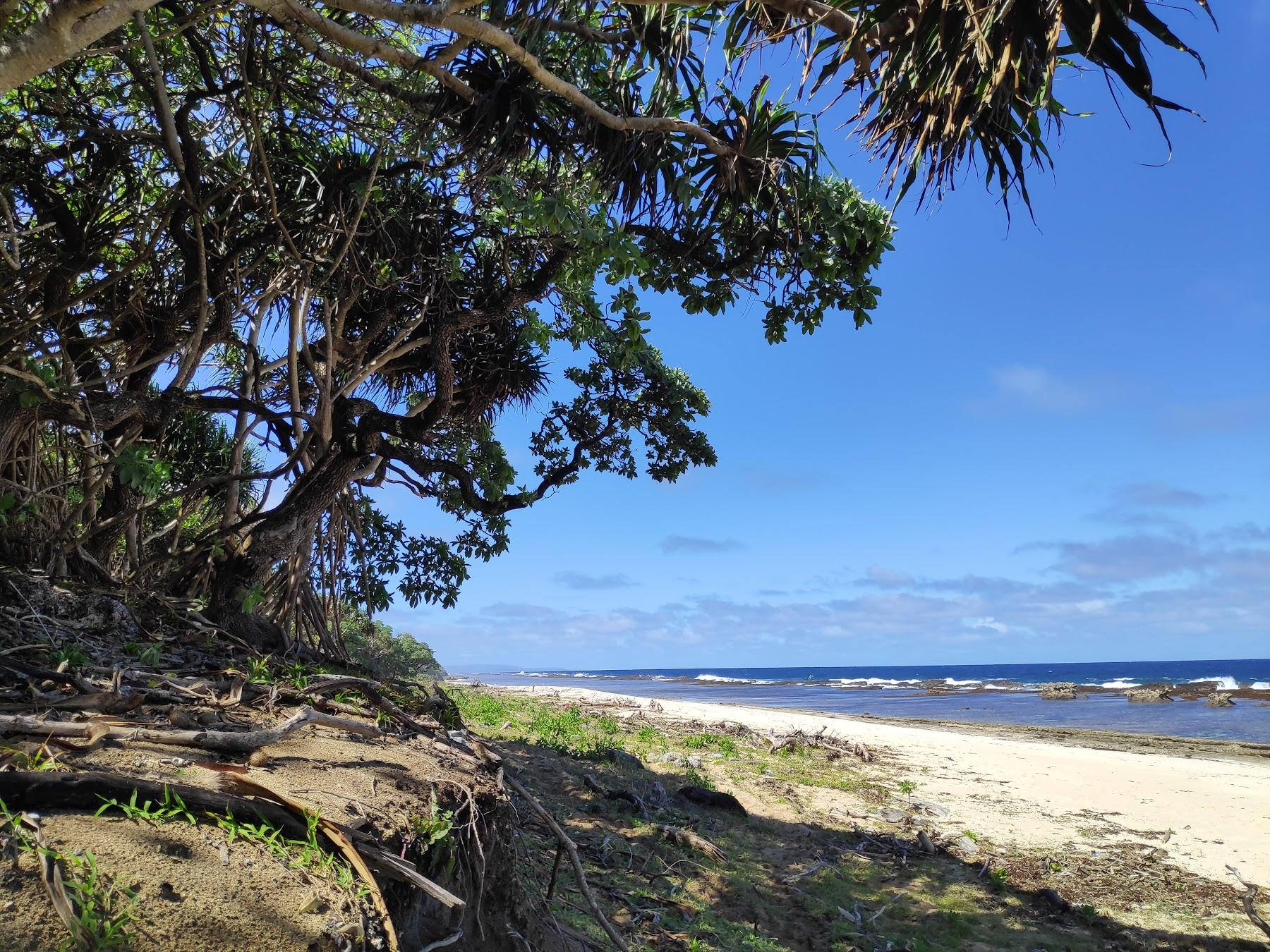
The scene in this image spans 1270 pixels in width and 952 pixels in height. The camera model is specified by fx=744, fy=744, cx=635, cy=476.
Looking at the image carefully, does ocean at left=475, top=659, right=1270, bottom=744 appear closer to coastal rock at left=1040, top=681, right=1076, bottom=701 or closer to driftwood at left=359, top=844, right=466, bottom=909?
coastal rock at left=1040, top=681, right=1076, bottom=701

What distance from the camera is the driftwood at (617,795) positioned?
22.1 ft

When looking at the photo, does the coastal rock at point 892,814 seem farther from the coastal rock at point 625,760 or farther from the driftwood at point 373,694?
the driftwood at point 373,694

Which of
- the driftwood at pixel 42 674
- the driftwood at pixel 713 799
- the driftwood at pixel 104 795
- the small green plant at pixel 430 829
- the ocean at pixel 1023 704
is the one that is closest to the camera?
the driftwood at pixel 104 795

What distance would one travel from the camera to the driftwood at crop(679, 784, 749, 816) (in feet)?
24.9

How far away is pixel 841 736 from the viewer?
1560 cm

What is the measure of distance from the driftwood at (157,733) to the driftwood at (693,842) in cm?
417

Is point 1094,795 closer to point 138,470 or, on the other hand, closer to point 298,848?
point 298,848

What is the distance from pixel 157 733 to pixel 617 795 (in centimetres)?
520

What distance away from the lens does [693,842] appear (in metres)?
6.09

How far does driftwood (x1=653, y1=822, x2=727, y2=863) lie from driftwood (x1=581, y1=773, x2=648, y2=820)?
1.37 ft

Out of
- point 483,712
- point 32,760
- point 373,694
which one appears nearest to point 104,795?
point 32,760

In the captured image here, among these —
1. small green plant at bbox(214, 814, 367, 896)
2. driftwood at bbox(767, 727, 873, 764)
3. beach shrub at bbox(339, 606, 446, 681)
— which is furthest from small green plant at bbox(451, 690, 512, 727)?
small green plant at bbox(214, 814, 367, 896)

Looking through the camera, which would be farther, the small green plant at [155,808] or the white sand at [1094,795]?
the white sand at [1094,795]

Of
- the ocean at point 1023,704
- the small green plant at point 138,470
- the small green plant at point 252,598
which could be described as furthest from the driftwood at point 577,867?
the ocean at point 1023,704
